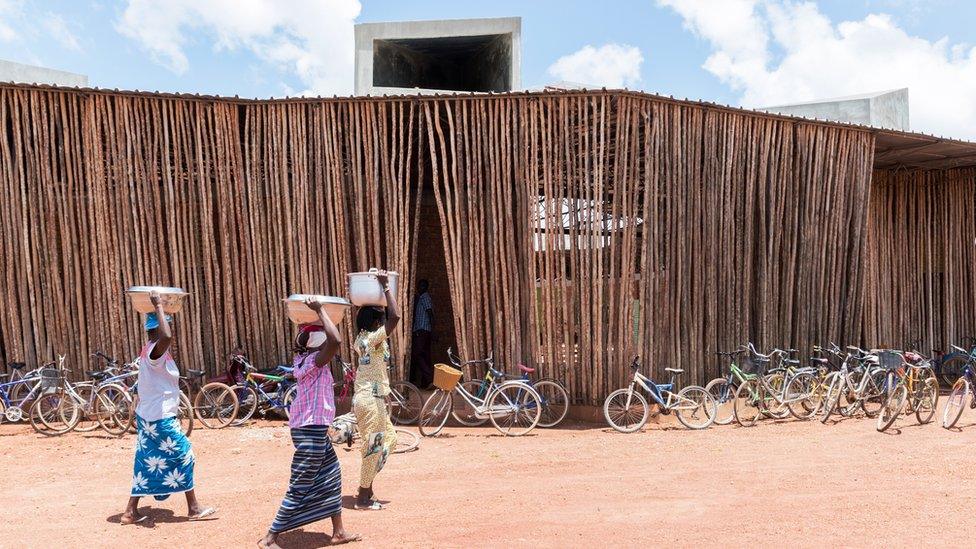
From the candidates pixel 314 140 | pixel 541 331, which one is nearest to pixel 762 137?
pixel 541 331

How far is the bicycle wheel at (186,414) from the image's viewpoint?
7.75m

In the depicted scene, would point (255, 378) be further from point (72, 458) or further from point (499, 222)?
point (499, 222)

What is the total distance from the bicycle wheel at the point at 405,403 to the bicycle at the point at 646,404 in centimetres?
214

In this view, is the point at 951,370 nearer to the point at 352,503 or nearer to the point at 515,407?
the point at 515,407

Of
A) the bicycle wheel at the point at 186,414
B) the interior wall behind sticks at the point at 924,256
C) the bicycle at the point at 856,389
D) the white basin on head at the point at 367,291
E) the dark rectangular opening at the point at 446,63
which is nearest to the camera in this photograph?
the white basin on head at the point at 367,291

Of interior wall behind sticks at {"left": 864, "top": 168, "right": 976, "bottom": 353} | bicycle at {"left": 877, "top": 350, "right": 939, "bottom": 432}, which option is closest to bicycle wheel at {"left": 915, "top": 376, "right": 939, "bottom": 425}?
bicycle at {"left": 877, "top": 350, "right": 939, "bottom": 432}

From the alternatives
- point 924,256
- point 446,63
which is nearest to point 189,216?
point 446,63

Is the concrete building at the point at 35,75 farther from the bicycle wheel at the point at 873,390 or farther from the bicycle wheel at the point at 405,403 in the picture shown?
the bicycle wheel at the point at 873,390

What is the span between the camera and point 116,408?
8016 mm

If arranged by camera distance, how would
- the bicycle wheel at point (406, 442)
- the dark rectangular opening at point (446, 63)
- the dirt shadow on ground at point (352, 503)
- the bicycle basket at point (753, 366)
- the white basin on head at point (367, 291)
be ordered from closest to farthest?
1. the white basin on head at point (367, 291)
2. the dirt shadow on ground at point (352, 503)
3. the bicycle wheel at point (406, 442)
4. the bicycle basket at point (753, 366)
5. the dark rectangular opening at point (446, 63)

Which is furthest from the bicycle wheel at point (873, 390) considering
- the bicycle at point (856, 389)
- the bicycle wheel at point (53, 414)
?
the bicycle wheel at point (53, 414)

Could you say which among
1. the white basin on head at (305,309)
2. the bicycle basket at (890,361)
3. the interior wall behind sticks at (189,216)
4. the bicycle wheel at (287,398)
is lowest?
the bicycle wheel at (287,398)

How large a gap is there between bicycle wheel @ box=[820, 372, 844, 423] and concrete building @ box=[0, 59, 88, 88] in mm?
12539

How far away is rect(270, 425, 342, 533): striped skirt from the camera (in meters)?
4.22
